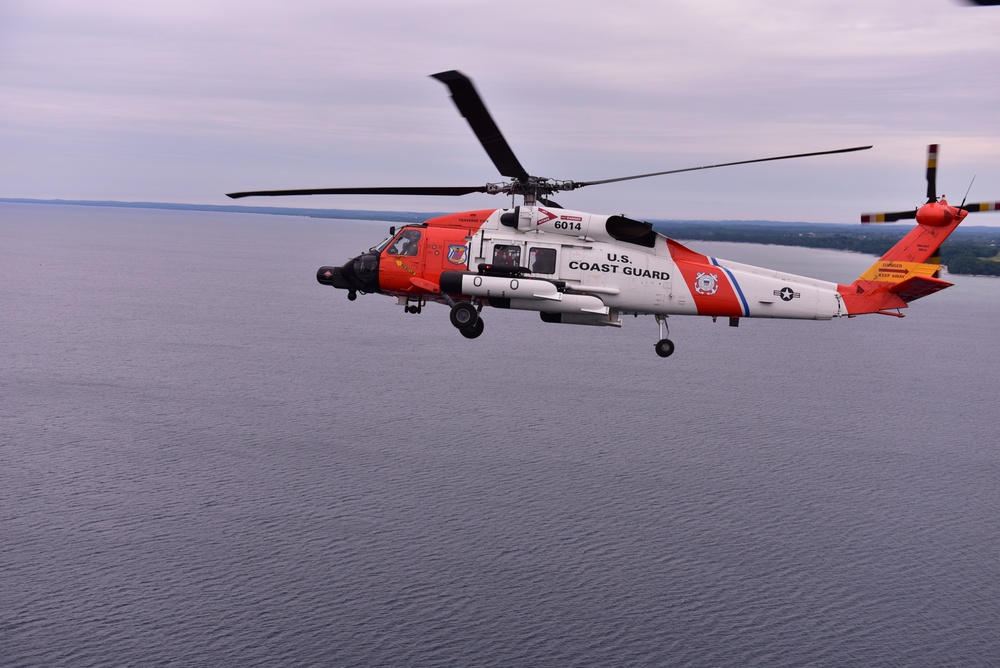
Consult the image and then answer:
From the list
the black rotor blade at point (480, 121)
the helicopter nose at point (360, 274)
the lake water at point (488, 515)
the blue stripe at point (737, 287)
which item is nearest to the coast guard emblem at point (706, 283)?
the blue stripe at point (737, 287)

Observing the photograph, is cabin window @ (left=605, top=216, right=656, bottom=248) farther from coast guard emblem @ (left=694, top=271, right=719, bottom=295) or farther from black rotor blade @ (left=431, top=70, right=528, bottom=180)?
black rotor blade @ (left=431, top=70, right=528, bottom=180)

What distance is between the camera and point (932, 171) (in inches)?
1292

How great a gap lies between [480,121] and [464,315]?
7486mm

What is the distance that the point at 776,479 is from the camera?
108 metres

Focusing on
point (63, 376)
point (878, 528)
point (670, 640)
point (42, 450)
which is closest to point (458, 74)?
point (670, 640)

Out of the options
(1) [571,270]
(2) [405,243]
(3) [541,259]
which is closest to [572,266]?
(1) [571,270]

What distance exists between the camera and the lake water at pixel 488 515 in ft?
263

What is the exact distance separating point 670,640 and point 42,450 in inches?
2934

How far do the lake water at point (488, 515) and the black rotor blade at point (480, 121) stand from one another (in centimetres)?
5730

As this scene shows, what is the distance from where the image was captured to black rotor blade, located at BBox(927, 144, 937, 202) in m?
32.7

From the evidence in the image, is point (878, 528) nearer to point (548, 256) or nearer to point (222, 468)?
point (222, 468)

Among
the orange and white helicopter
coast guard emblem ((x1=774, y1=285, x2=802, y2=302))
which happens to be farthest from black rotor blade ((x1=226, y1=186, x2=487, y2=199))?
coast guard emblem ((x1=774, y1=285, x2=802, y2=302))

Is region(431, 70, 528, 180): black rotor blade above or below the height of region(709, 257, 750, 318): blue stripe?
above

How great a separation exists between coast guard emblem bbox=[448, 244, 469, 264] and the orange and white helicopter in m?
0.03
